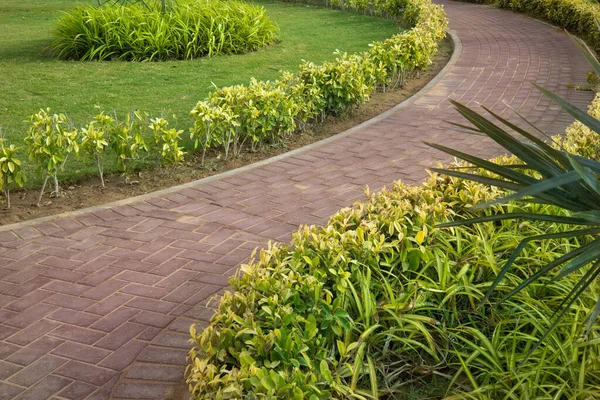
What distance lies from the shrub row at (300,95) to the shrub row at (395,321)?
270 cm

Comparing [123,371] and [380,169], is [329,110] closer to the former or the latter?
[380,169]

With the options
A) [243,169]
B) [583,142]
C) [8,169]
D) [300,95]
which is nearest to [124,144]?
[8,169]

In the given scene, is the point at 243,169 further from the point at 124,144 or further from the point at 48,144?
the point at 48,144

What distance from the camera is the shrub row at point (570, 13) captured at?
469 inches

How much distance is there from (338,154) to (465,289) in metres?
3.35

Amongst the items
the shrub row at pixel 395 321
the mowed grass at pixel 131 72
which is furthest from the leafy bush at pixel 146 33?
the shrub row at pixel 395 321

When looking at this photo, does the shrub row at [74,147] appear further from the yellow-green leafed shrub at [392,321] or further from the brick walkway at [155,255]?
the yellow-green leafed shrub at [392,321]

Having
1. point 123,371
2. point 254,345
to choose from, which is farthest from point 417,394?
point 123,371

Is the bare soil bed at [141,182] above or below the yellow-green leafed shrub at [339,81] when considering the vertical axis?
below

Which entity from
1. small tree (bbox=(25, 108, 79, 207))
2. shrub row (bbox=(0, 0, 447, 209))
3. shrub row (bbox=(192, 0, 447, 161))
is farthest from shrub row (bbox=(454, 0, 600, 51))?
small tree (bbox=(25, 108, 79, 207))

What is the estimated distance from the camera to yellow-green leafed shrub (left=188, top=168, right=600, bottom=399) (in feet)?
9.53

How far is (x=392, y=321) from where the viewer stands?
347 centimetres

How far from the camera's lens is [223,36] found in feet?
36.2

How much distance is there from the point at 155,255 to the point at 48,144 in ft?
4.68
